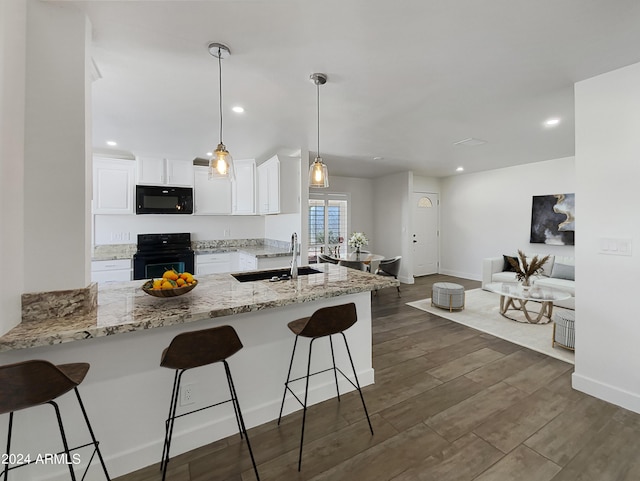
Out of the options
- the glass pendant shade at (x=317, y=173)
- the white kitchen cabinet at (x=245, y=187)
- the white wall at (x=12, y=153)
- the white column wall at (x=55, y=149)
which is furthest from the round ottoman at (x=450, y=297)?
the white wall at (x=12, y=153)

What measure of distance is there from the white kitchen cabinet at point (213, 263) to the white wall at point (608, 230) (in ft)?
15.6

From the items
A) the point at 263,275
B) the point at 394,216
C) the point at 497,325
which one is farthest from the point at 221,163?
the point at 394,216

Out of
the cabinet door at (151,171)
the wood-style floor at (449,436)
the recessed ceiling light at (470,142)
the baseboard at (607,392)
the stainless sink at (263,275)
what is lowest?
the wood-style floor at (449,436)

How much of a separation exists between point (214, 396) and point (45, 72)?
2.07 metres

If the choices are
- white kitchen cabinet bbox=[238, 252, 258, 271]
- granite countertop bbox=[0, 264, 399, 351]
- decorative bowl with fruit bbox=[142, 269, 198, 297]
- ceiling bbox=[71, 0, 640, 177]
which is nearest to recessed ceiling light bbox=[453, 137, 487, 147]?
ceiling bbox=[71, 0, 640, 177]

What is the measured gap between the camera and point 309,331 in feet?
5.56

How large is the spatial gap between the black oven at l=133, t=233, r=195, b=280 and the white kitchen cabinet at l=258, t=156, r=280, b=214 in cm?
150

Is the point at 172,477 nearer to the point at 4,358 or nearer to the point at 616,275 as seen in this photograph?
the point at 4,358

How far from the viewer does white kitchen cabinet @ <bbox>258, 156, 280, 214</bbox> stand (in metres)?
4.12

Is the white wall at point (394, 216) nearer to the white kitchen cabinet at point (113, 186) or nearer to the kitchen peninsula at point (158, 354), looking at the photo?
the kitchen peninsula at point (158, 354)

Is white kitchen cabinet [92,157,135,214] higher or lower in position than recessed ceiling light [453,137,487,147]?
lower

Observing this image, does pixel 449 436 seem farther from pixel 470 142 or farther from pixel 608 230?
pixel 470 142

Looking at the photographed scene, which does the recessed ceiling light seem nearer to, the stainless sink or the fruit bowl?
the stainless sink

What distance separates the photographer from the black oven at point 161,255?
4.35 m
